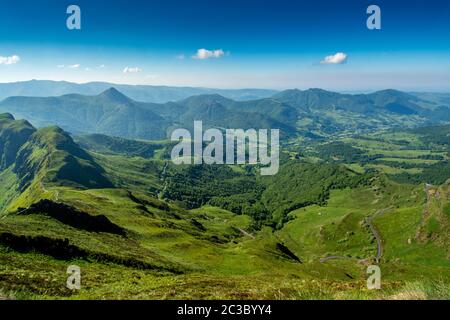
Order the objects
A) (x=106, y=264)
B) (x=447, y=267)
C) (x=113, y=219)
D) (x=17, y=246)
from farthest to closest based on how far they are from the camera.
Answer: (x=447, y=267) → (x=113, y=219) → (x=106, y=264) → (x=17, y=246)

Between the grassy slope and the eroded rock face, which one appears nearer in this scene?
the grassy slope

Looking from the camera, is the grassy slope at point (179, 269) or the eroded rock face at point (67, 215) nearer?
the grassy slope at point (179, 269)

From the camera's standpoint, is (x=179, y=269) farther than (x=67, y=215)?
No

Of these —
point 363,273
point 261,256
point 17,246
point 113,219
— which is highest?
point 17,246

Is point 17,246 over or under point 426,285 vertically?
under

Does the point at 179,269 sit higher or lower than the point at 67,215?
lower

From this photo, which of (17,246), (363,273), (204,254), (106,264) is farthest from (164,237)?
(363,273)
